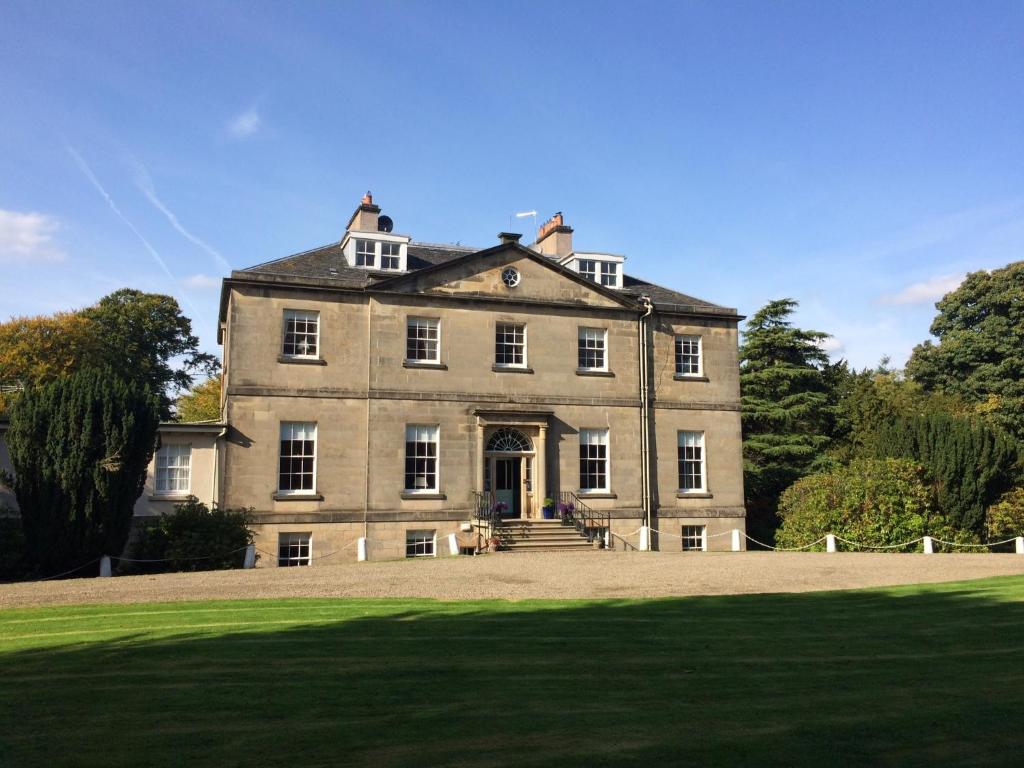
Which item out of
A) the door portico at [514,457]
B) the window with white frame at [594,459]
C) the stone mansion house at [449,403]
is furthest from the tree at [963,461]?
the door portico at [514,457]

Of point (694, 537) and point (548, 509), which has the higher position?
point (548, 509)

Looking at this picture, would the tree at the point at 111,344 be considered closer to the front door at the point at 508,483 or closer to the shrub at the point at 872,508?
the front door at the point at 508,483

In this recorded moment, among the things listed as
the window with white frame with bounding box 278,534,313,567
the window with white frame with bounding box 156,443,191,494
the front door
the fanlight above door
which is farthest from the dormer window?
the window with white frame with bounding box 156,443,191,494

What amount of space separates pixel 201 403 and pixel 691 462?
33261 mm

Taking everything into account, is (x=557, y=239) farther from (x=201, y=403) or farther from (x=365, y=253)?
(x=201, y=403)

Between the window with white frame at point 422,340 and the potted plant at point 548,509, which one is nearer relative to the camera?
the potted plant at point 548,509

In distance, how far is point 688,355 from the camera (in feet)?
101

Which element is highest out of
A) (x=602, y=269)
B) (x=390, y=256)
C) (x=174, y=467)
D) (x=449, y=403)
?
(x=602, y=269)

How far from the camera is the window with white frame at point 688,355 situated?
3070 centimetres

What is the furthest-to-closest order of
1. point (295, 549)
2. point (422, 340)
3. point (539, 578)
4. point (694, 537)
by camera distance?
point (694, 537) → point (422, 340) → point (295, 549) → point (539, 578)

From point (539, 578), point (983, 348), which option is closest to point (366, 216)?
point (539, 578)

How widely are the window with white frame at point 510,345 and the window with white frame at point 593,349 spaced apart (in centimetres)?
207

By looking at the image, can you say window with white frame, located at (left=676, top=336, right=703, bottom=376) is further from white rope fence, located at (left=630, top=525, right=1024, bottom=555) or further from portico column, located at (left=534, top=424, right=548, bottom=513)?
portico column, located at (left=534, top=424, right=548, bottom=513)

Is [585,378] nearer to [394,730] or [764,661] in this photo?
[764,661]
